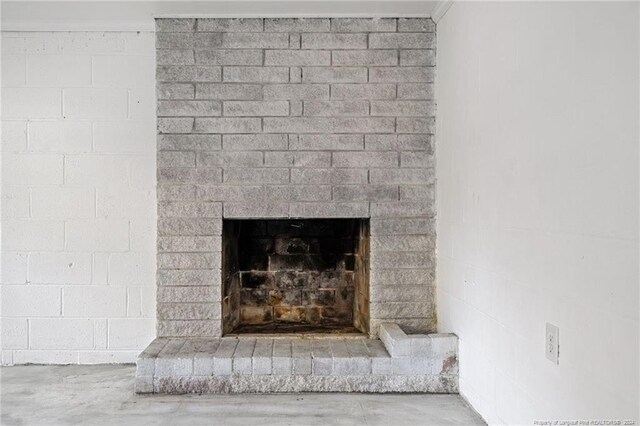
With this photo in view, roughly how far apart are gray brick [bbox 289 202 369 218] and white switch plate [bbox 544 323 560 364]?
65.7 inches

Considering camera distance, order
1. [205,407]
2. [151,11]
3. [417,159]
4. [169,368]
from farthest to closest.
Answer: [417,159]
[151,11]
[169,368]
[205,407]

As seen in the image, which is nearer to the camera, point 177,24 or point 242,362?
point 242,362

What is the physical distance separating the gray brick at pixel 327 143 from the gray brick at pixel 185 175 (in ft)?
1.74

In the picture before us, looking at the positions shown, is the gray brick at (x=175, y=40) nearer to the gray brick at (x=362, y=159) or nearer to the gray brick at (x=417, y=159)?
the gray brick at (x=362, y=159)

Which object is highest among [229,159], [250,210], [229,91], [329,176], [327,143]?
[229,91]

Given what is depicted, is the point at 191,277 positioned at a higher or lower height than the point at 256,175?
lower

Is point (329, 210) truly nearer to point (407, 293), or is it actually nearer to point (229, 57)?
point (407, 293)

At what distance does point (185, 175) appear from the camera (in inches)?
134

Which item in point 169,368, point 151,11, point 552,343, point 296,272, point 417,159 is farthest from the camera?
point 296,272

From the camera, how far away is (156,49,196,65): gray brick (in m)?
3.42

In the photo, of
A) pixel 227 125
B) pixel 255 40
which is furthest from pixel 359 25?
pixel 227 125

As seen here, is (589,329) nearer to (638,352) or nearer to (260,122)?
(638,352)

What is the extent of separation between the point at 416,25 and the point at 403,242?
136 cm

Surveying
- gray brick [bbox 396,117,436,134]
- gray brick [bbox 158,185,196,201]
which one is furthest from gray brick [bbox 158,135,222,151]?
gray brick [bbox 396,117,436,134]
